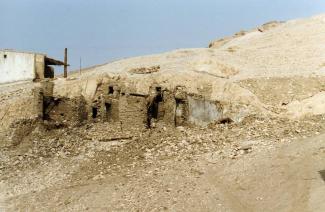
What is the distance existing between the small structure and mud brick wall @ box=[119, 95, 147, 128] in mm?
6807

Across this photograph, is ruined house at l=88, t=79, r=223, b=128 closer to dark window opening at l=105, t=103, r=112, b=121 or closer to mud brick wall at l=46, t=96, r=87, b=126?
dark window opening at l=105, t=103, r=112, b=121

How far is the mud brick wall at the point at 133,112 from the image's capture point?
19016 mm

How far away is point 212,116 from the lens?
1866cm

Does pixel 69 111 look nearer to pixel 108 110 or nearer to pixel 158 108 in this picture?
pixel 108 110

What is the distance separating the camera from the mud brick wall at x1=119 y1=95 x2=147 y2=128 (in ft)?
62.4

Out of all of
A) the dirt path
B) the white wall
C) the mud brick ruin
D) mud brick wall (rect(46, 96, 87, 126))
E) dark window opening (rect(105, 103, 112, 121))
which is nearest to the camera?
the dirt path

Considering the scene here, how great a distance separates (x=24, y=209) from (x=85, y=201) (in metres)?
1.63

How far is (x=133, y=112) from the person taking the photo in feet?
Result: 62.8

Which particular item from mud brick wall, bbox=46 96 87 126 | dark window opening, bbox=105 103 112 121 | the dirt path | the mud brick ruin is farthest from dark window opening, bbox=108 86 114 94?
the dirt path

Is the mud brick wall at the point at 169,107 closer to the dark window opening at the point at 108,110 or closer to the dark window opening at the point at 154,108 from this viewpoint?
the dark window opening at the point at 154,108

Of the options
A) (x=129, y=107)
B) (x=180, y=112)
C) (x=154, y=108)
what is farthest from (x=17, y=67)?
(x=180, y=112)

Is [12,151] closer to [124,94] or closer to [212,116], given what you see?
[124,94]

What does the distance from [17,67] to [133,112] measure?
8030 mm


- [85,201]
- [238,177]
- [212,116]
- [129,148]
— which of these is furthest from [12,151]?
[238,177]
